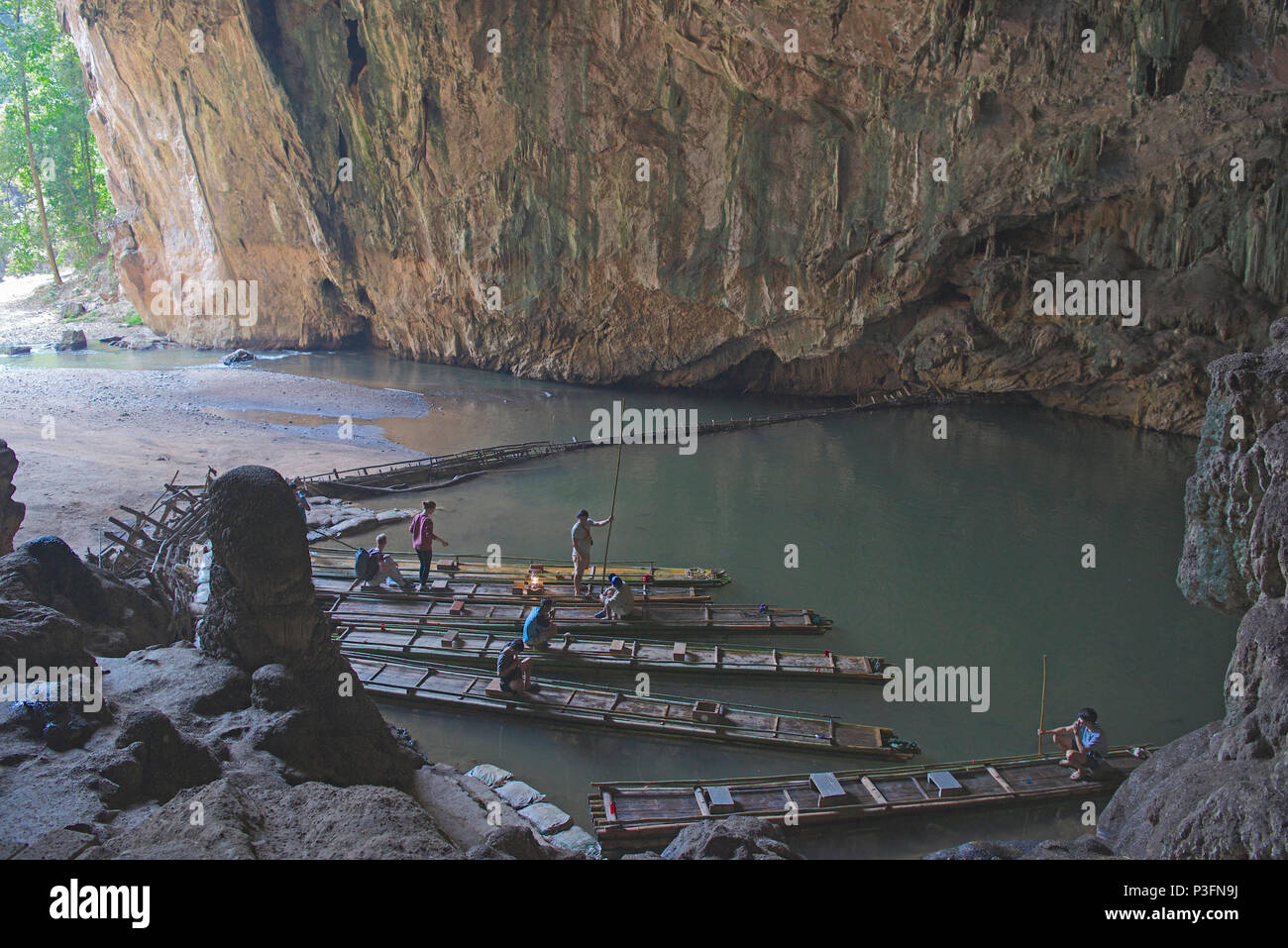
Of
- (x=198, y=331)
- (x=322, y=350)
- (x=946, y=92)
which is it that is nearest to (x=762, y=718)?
(x=946, y=92)

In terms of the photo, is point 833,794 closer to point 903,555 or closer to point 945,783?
point 945,783

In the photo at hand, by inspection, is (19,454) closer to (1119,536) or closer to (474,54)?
(474,54)

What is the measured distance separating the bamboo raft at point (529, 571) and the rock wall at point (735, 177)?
10230 mm

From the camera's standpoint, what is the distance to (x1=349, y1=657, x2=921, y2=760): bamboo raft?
24.5 feet

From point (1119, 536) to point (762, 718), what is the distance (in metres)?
8.54

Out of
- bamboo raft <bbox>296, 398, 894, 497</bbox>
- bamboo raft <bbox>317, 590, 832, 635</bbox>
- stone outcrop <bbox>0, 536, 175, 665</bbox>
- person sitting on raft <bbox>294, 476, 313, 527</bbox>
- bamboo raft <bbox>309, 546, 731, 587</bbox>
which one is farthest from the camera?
bamboo raft <bbox>296, 398, 894, 497</bbox>

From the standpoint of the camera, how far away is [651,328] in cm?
2458

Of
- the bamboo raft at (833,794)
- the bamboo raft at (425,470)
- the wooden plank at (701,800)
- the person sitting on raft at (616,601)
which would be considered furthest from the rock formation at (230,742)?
the bamboo raft at (425,470)

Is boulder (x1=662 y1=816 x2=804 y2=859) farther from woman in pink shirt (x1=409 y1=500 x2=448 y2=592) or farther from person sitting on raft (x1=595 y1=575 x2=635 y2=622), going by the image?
woman in pink shirt (x1=409 y1=500 x2=448 y2=592)

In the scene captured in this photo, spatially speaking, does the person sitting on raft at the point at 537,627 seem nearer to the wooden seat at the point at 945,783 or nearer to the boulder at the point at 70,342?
the wooden seat at the point at 945,783

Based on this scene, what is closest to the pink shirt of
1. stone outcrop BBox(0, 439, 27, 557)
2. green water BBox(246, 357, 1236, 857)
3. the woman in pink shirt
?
the woman in pink shirt

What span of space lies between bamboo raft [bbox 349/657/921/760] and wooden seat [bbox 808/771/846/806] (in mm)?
792

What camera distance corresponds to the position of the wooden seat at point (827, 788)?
6.39m

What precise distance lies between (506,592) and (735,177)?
14.4m
